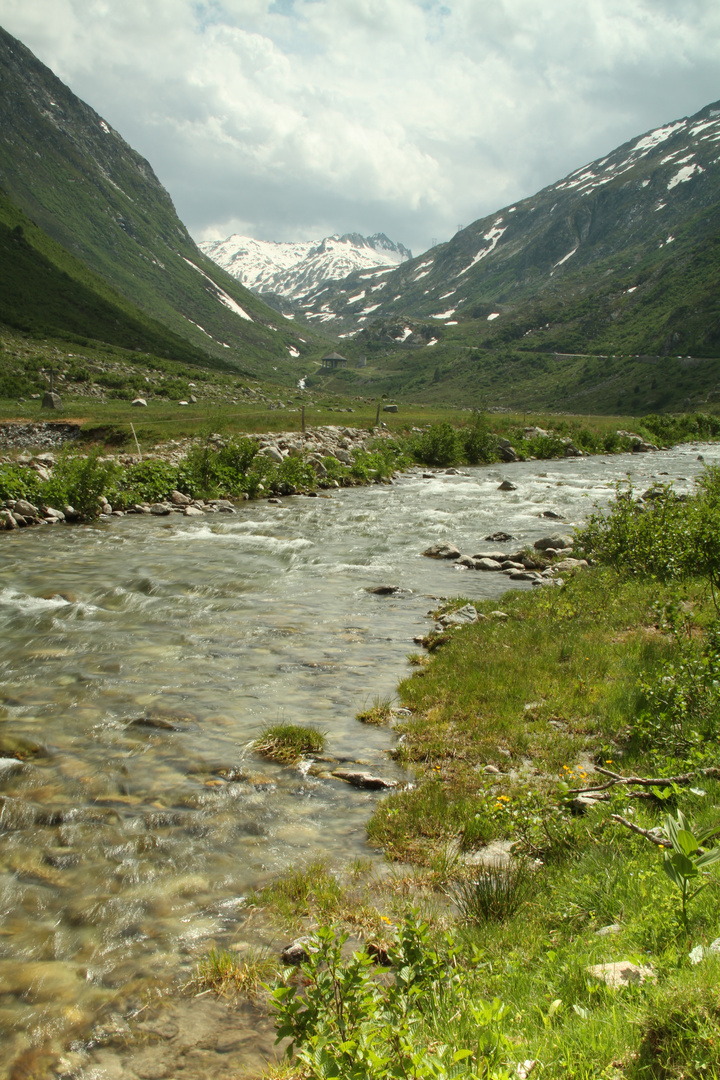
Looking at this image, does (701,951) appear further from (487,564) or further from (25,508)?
(25,508)

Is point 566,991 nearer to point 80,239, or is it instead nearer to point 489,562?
point 489,562

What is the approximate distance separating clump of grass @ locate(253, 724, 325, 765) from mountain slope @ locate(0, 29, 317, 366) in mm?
153934

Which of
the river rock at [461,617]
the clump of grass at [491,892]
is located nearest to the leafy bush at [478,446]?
the river rock at [461,617]

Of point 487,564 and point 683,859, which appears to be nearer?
point 683,859

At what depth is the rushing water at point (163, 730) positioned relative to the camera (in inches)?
184

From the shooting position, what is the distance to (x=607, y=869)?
4.57 m

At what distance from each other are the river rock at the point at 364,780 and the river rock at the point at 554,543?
14.0 meters

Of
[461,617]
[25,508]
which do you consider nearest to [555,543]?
[461,617]

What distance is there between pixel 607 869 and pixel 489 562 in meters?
13.6

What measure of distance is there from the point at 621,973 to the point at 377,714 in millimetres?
5356

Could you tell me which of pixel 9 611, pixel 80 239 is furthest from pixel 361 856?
pixel 80 239

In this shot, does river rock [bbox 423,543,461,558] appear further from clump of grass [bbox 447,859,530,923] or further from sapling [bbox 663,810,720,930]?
sapling [bbox 663,810,720,930]

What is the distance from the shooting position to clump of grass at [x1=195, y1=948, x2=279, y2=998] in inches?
164

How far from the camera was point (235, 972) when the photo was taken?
4.24 meters
